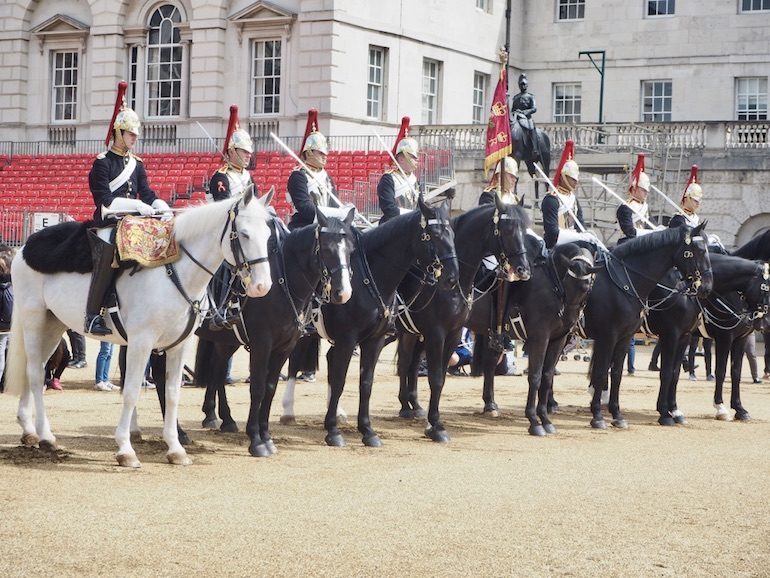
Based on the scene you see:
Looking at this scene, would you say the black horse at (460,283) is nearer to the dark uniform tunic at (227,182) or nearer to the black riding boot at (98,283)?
the dark uniform tunic at (227,182)

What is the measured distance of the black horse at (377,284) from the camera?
37.8ft

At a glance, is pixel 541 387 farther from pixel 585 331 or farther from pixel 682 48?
pixel 682 48

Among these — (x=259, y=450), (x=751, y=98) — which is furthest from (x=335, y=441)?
(x=751, y=98)

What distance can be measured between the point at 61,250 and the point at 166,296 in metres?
1.13

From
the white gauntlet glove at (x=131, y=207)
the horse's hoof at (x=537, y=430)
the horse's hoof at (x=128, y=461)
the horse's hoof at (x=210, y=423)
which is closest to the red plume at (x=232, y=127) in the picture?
the white gauntlet glove at (x=131, y=207)

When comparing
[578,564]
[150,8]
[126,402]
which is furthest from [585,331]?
[150,8]

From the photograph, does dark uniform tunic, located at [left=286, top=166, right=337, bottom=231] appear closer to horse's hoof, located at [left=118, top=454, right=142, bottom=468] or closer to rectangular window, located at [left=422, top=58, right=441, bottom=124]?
horse's hoof, located at [left=118, top=454, right=142, bottom=468]

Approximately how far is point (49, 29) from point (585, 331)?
28.0 metres

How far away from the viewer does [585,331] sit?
14164 mm

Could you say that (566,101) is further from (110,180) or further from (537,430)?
(110,180)

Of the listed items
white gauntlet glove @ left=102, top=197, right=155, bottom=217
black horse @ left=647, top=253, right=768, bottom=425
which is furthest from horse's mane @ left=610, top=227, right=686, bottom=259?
white gauntlet glove @ left=102, top=197, right=155, bottom=217

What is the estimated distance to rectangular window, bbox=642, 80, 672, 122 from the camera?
39156mm

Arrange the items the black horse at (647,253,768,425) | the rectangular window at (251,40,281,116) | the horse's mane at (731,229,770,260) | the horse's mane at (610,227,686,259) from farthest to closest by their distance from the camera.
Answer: the rectangular window at (251,40,281,116)
the horse's mane at (731,229,770,260)
the black horse at (647,253,768,425)
the horse's mane at (610,227,686,259)

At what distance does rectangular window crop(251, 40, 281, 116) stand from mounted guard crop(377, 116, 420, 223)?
22.1 metres
